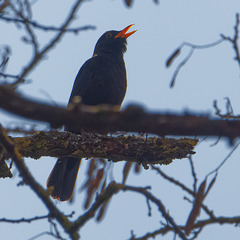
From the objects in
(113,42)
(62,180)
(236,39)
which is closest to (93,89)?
(62,180)

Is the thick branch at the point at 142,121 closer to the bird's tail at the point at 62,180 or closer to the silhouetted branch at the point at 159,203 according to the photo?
the silhouetted branch at the point at 159,203

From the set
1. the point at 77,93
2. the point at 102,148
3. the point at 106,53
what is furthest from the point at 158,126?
the point at 106,53

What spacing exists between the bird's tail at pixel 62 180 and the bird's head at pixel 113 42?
2091 millimetres

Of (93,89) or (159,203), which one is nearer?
(159,203)

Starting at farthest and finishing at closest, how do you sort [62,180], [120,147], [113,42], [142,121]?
[113,42] → [62,180] → [120,147] → [142,121]

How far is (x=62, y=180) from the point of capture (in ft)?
16.1

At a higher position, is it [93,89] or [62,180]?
[93,89]

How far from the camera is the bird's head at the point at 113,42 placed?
622 cm

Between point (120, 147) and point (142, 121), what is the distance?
2.77 meters

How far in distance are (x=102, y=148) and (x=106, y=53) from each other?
2.55 metres

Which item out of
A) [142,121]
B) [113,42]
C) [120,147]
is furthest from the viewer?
[113,42]

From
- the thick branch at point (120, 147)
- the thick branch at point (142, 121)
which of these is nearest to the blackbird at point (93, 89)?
the thick branch at point (120, 147)

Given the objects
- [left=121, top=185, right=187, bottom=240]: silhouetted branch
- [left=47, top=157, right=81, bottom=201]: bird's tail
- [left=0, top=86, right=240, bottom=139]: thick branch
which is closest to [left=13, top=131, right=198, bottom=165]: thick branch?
[left=47, top=157, right=81, bottom=201]: bird's tail

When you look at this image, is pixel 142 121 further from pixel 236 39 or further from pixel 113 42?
pixel 113 42
